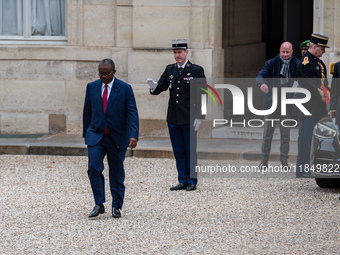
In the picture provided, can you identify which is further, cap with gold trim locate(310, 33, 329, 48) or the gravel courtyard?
cap with gold trim locate(310, 33, 329, 48)

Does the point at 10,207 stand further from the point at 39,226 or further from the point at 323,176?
the point at 323,176

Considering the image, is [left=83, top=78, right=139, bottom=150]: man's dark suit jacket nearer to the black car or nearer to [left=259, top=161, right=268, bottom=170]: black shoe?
the black car

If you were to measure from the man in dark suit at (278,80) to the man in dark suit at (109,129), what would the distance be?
3.02 meters

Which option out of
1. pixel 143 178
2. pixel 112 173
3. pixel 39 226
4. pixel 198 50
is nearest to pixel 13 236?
pixel 39 226

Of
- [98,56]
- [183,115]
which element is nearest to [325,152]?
[183,115]

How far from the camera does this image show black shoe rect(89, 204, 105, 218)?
8031mm

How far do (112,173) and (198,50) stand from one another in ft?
19.7

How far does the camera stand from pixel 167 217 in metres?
8.09

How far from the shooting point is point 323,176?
30.5 feet

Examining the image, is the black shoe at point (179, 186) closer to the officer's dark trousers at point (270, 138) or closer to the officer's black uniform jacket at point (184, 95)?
the officer's black uniform jacket at point (184, 95)

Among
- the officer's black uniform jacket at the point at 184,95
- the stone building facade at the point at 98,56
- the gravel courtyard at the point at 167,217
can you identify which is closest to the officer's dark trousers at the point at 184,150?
the officer's black uniform jacket at the point at 184,95

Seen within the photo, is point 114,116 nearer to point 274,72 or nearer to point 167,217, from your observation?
point 167,217

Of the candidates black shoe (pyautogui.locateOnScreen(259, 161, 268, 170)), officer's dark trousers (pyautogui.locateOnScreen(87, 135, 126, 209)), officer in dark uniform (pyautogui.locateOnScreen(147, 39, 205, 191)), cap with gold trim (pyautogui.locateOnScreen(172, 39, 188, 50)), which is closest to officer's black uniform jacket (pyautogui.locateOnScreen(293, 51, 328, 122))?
black shoe (pyautogui.locateOnScreen(259, 161, 268, 170))

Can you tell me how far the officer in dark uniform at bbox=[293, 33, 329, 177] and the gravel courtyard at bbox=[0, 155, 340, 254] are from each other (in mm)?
342
